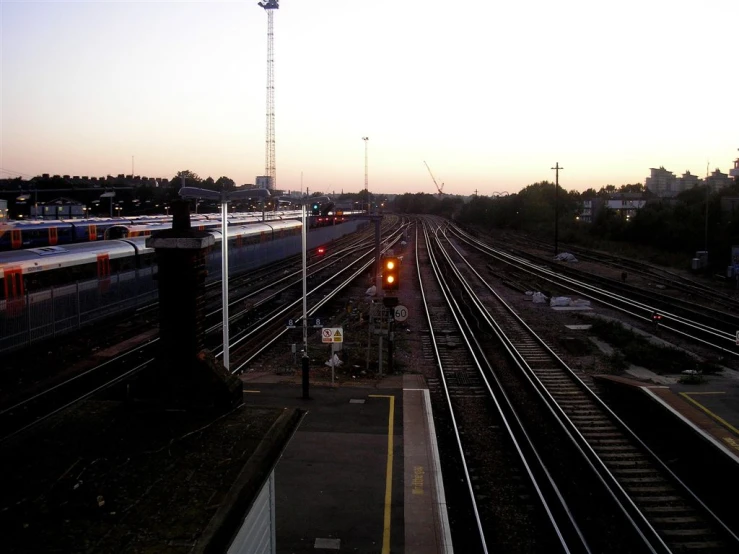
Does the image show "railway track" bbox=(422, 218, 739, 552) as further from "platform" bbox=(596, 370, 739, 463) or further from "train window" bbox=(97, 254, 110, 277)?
"train window" bbox=(97, 254, 110, 277)

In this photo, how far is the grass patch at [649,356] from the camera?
1788 cm

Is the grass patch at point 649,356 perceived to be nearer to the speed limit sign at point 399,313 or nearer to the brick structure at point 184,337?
the speed limit sign at point 399,313

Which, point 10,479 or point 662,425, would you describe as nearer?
point 10,479

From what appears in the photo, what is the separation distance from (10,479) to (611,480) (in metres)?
8.74

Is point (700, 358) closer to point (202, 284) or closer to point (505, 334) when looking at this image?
point (505, 334)

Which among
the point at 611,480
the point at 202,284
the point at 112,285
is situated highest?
the point at 202,284

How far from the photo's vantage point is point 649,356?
18.8 m

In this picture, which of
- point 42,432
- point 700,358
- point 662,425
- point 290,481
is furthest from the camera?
point 700,358

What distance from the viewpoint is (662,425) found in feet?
43.0

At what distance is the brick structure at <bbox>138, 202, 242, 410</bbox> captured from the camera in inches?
279

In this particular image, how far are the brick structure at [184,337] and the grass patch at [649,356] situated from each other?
14115mm

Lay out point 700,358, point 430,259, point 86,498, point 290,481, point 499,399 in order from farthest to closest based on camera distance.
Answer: point 430,259, point 700,358, point 499,399, point 290,481, point 86,498

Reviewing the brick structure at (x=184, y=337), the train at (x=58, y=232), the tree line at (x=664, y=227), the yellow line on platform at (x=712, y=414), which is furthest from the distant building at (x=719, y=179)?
the brick structure at (x=184, y=337)

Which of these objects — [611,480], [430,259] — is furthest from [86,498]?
[430,259]
